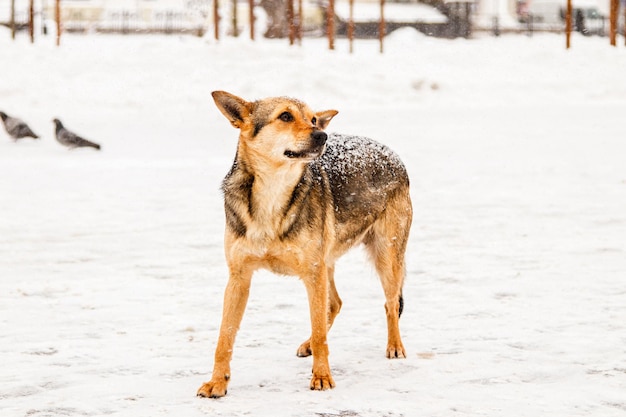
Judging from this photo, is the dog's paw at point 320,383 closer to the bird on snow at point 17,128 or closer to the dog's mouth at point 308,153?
the dog's mouth at point 308,153

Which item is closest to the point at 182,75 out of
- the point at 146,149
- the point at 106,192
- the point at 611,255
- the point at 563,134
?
the point at 146,149

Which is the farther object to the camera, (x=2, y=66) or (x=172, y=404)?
(x=2, y=66)

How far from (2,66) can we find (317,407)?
71.5 ft

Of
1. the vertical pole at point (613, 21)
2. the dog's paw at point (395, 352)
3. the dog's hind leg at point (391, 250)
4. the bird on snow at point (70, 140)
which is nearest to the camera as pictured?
the dog's paw at point (395, 352)

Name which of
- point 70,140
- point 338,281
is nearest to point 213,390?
point 338,281

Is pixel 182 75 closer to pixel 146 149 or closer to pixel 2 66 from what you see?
pixel 2 66

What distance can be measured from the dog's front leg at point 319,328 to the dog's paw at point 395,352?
68 centimetres

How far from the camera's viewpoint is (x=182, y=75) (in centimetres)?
2495

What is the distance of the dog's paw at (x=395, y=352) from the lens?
5.99 meters

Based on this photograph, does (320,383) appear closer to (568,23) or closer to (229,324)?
(229,324)

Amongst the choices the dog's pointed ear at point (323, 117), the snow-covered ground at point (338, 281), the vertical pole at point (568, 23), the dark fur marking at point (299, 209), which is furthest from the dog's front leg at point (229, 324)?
the vertical pole at point (568, 23)

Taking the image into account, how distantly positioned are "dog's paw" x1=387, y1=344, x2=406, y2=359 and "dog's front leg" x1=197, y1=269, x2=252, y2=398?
3.39 ft

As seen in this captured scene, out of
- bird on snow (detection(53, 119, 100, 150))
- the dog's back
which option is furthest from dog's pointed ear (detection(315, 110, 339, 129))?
bird on snow (detection(53, 119, 100, 150))

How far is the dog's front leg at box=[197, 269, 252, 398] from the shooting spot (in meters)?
5.27
